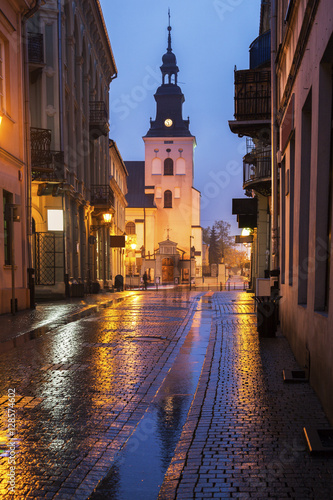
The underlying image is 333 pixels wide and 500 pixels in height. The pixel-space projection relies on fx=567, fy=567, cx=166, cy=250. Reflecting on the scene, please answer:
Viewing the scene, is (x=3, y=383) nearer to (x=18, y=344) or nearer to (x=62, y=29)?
(x=18, y=344)

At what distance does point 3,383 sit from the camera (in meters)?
6.73

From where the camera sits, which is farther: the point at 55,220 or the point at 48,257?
the point at 48,257

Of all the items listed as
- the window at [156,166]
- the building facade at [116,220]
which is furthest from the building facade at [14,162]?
the window at [156,166]

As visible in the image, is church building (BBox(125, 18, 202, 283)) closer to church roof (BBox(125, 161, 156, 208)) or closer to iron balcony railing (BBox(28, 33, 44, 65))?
church roof (BBox(125, 161, 156, 208))

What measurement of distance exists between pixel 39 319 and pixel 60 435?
9786 millimetres

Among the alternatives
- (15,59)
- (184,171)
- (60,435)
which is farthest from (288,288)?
(184,171)

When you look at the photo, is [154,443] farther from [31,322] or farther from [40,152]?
[40,152]

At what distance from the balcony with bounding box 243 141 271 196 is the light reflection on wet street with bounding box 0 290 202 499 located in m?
12.7

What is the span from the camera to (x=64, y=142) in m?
24.8

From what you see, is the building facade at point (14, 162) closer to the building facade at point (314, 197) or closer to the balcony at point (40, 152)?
the balcony at point (40, 152)

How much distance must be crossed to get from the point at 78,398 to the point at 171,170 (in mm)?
77136

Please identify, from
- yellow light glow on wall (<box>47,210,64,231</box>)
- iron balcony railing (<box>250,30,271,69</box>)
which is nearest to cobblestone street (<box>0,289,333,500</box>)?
yellow light glow on wall (<box>47,210,64,231</box>)

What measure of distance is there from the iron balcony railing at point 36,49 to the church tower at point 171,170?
59145 mm

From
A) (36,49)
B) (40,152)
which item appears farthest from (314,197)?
(36,49)
